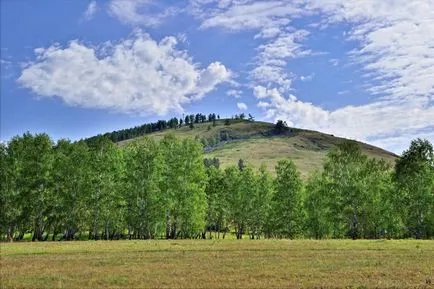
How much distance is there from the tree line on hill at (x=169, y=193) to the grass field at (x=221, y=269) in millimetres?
40662

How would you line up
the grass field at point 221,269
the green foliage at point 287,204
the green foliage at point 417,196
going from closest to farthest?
the grass field at point 221,269 → the green foliage at point 417,196 → the green foliage at point 287,204

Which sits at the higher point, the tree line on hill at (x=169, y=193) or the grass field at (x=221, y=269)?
the tree line on hill at (x=169, y=193)

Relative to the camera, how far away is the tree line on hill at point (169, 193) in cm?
8988

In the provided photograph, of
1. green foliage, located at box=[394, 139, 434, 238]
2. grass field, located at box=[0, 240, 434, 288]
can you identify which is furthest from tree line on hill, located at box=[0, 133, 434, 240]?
grass field, located at box=[0, 240, 434, 288]

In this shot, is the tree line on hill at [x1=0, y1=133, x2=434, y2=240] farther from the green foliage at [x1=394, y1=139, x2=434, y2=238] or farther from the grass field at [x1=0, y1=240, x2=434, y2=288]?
the grass field at [x1=0, y1=240, x2=434, y2=288]

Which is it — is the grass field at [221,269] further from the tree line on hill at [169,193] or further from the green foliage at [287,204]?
the green foliage at [287,204]

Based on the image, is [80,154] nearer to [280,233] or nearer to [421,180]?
[280,233]

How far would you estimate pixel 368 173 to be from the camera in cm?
10869

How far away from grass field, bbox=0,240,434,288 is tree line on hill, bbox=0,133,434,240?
40662 millimetres

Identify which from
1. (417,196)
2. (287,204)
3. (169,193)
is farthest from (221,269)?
(417,196)

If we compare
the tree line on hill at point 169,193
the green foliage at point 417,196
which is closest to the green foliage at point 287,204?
the tree line on hill at point 169,193

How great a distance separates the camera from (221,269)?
3559 cm

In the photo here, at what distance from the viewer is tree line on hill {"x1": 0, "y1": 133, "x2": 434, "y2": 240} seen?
89875 mm

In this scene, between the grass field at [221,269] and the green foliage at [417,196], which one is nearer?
the grass field at [221,269]
